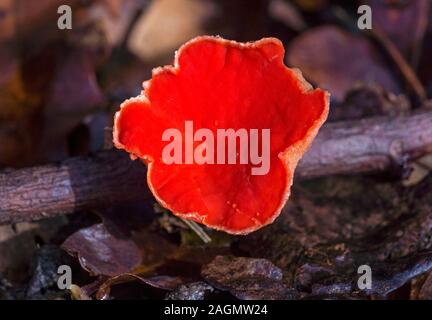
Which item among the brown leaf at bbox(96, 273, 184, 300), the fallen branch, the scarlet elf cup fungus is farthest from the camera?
the fallen branch

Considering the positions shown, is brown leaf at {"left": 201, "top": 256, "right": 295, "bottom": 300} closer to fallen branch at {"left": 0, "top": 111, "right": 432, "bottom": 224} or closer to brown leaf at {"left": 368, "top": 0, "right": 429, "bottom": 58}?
fallen branch at {"left": 0, "top": 111, "right": 432, "bottom": 224}

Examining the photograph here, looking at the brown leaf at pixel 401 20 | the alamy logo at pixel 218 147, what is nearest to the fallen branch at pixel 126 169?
the alamy logo at pixel 218 147

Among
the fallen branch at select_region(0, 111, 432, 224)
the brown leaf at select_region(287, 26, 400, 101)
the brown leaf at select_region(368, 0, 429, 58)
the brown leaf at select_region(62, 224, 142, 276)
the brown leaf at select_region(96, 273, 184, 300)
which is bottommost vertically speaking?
the brown leaf at select_region(96, 273, 184, 300)

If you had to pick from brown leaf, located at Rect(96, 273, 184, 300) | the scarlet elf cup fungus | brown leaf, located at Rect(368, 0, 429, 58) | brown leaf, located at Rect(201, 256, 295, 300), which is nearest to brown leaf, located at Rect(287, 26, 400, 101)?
brown leaf, located at Rect(368, 0, 429, 58)

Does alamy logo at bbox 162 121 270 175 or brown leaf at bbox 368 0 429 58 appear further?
brown leaf at bbox 368 0 429 58

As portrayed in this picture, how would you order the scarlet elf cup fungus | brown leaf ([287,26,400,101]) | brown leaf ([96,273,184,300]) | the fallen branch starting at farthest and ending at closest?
brown leaf ([287,26,400,101]) → the fallen branch → brown leaf ([96,273,184,300]) → the scarlet elf cup fungus

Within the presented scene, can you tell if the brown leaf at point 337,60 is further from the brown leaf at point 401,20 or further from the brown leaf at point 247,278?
the brown leaf at point 247,278
